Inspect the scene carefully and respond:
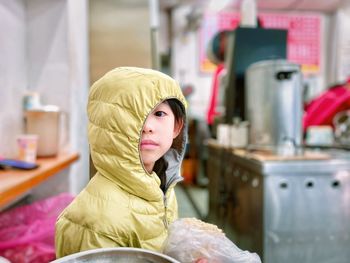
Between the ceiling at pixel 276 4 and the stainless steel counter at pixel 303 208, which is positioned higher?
the ceiling at pixel 276 4

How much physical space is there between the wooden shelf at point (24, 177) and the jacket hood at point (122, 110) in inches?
20.3

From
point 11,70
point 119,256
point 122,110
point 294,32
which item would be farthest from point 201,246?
point 294,32

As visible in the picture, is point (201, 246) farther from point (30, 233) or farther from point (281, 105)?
point (281, 105)

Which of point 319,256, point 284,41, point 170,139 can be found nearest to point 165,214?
point 170,139

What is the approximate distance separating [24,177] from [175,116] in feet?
2.45

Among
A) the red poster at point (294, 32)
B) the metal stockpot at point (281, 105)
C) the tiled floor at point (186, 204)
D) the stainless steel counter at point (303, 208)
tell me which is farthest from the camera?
the red poster at point (294, 32)

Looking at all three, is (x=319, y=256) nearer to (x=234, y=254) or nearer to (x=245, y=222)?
(x=245, y=222)

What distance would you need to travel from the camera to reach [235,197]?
212cm

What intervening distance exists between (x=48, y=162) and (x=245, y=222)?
1.16 meters

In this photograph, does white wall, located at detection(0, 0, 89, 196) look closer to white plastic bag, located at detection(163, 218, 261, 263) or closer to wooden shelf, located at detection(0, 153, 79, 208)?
wooden shelf, located at detection(0, 153, 79, 208)

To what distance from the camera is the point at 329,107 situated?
259 centimetres

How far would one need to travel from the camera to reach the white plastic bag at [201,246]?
417 mm

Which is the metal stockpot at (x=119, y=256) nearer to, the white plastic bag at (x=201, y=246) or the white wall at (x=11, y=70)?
the white plastic bag at (x=201, y=246)

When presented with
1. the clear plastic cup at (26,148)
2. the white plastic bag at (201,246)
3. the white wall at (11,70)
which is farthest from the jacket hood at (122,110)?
the white wall at (11,70)
